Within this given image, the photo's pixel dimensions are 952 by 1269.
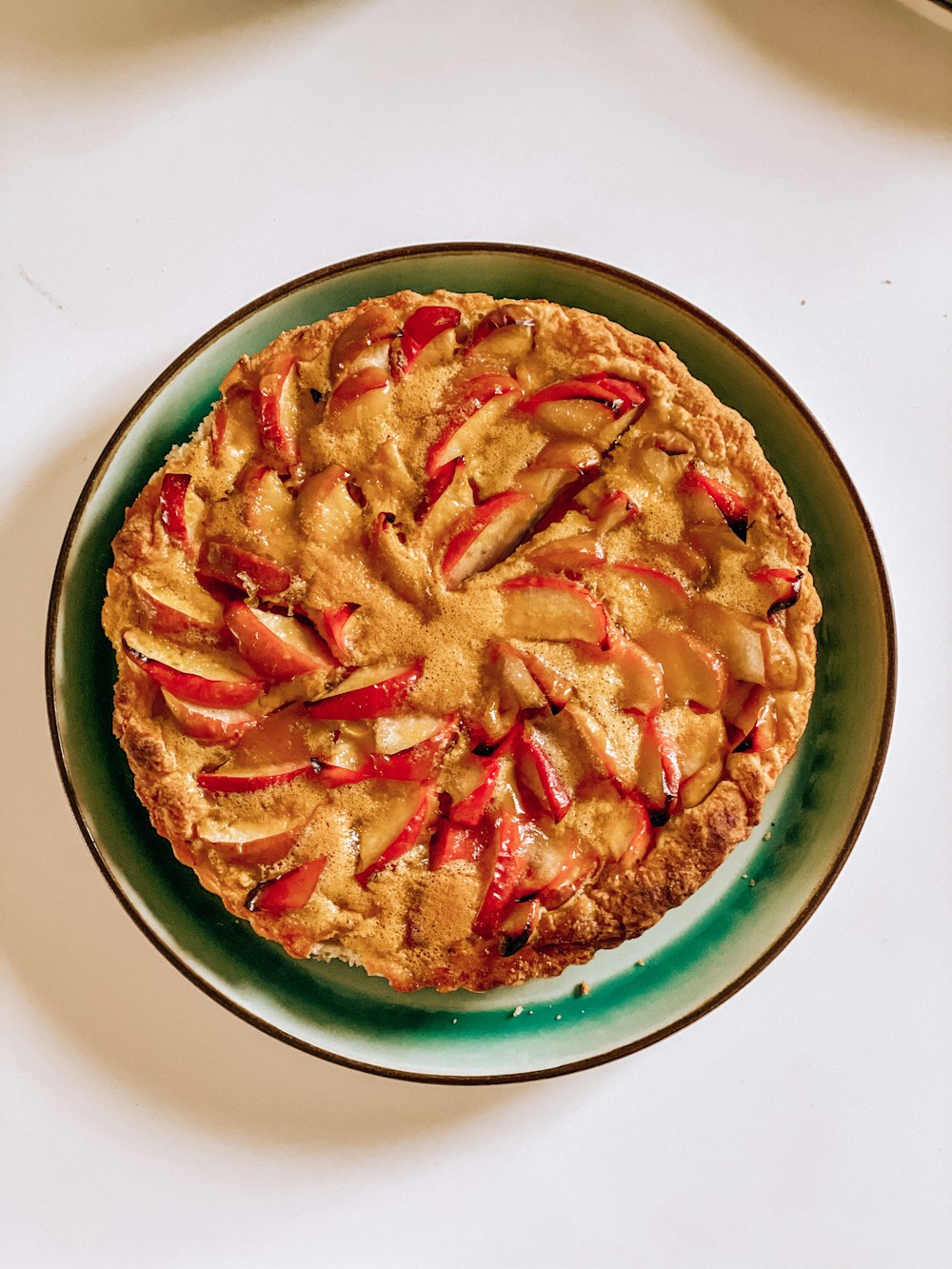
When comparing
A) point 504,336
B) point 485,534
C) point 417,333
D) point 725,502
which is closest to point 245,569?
point 485,534

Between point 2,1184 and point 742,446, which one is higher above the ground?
point 742,446

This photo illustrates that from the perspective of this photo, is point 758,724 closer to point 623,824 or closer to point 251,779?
point 623,824

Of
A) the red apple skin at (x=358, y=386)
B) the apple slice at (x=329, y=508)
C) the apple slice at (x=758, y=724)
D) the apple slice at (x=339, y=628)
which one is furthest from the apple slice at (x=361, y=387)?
the apple slice at (x=758, y=724)

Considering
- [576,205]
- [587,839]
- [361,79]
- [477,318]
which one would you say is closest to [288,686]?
[587,839]

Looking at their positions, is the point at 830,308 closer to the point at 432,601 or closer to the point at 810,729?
the point at 810,729

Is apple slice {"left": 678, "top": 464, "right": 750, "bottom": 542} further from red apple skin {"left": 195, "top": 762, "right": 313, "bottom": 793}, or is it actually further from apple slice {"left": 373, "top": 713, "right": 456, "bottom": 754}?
red apple skin {"left": 195, "top": 762, "right": 313, "bottom": 793}

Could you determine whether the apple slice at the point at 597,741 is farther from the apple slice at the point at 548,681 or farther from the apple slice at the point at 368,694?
the apple slice at the point at 368,694

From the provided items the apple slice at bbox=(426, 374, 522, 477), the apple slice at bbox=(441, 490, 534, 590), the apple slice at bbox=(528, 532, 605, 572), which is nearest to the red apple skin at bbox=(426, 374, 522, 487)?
the apple slice at bbox=(426, 374, 522, 477)
